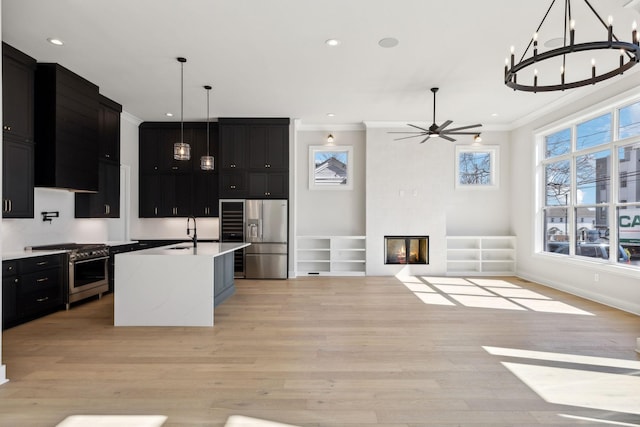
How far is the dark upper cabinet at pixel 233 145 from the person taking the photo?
686 centimetres

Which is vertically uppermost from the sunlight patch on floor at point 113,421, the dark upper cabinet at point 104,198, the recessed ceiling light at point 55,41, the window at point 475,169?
the recessed ceiling light at point 55,41

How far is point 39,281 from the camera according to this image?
411cm

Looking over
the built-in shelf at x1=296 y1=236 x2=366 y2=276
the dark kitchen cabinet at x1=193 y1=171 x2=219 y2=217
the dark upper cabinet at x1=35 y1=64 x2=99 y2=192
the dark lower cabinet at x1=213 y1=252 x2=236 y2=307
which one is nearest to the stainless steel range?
the dark upper cabinet at x1=35 y1=64 x2=99 y2=192

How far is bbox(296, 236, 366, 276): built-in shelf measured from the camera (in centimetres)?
717

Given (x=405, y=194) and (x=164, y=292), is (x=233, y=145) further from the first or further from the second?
(x=164, y=292)

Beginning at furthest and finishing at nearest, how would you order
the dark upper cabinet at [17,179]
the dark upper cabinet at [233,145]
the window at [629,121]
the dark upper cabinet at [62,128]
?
the dark upper cabinet at [233,145]
the window at [629,121]
the dark upper cabinet at [62,128]
the dark upper cabinet at [17,179]

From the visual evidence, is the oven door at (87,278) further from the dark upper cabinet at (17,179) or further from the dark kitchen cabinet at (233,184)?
the dark kitchen cabinet at (233,184)

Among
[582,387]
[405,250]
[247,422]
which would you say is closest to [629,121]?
[582,387]

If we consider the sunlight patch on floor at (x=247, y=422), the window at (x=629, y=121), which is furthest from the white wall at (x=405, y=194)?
the sunlight patch on floor at (x=247, y=422)

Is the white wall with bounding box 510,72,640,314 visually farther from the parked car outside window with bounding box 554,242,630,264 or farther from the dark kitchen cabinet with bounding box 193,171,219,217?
the dark kitchen cabinet with bounding box 193,171,219,217

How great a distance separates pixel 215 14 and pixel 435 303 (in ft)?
14.4

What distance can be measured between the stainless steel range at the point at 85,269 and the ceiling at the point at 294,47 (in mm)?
2360

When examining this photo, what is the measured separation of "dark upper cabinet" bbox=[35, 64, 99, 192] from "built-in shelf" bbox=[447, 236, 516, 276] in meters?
6.49

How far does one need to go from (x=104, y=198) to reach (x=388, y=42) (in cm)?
500
